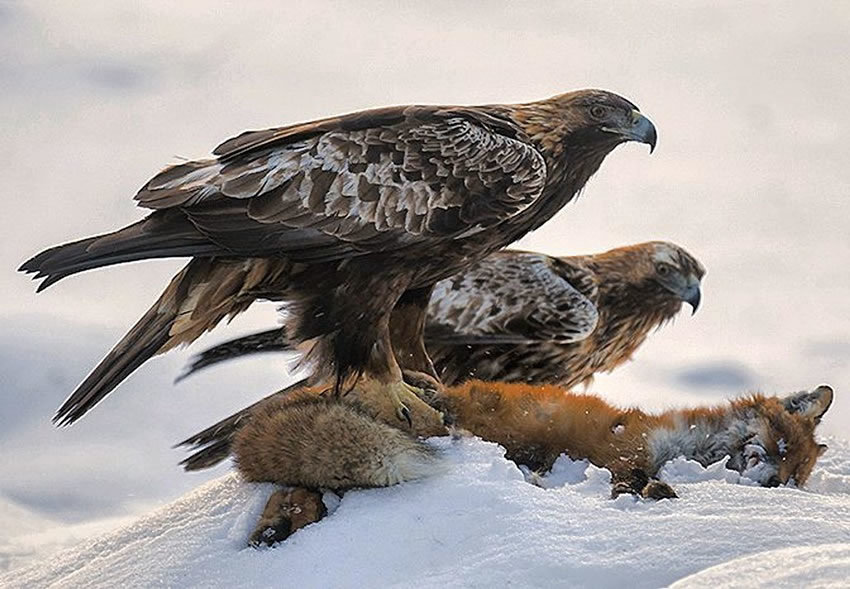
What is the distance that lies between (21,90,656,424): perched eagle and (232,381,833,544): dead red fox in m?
1.12

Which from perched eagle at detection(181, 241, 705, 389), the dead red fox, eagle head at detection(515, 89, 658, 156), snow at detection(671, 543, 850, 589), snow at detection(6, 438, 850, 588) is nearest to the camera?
snow at detection(671, 543, 850, 589)

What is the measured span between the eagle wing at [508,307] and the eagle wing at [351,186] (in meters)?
1.80

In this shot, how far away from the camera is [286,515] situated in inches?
192

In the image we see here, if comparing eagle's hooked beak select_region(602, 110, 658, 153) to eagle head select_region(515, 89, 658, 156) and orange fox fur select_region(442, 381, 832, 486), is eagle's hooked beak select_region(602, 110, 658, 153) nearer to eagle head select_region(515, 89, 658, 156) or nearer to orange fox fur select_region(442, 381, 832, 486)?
eagle head select_region(515, 89, 658, 156)

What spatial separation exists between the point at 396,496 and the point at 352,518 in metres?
0.20

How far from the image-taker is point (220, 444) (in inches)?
295

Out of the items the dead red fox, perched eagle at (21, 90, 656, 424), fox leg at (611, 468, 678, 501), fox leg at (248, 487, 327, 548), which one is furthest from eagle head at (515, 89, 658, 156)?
fox leg at (248, 487, 327, 548)

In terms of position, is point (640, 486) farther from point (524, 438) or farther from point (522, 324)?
point (522, 324)

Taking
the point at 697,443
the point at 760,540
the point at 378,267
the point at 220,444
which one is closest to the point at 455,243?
the point at 378,267

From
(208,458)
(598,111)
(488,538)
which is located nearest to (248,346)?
(208,458)

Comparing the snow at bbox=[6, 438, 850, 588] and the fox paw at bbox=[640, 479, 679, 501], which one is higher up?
the fox paw at bbox=[640, 479, 679, 501]

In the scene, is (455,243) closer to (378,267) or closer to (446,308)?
(378,267)

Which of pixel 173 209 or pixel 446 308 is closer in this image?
pixel 173 209

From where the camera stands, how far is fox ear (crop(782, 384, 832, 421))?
576 centimetres
